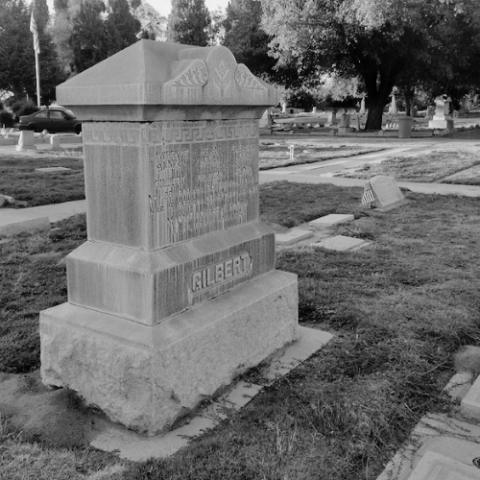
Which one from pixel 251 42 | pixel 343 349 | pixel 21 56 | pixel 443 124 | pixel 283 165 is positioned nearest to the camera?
pixel 343 349

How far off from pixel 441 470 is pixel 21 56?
5056 centimetres

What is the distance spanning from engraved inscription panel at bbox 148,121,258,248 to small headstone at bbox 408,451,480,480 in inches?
66.1

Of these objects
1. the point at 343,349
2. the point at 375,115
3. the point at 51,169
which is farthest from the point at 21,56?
the point at 343,349

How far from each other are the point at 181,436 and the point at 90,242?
1198 mm

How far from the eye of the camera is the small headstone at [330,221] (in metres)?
8.00

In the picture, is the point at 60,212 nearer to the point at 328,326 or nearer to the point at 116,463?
the point at 328,326

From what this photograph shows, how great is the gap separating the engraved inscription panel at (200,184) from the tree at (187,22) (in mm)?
50611

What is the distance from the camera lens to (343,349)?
13.0ft

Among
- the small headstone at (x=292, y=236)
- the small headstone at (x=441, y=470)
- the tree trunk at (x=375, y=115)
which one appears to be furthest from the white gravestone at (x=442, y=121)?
the small headstone at (x=441, y=470)

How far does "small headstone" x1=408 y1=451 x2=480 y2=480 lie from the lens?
2605 millimetres

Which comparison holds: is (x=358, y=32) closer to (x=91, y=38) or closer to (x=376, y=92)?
(x=376, y=92)

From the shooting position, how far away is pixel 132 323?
10.5 ft

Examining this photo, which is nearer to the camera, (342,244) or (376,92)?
(342,244)

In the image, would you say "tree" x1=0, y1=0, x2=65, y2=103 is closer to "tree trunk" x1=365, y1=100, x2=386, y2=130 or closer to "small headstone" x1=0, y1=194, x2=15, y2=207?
"tree trunk" x1=365, y1=100, x2=386, y2=130
